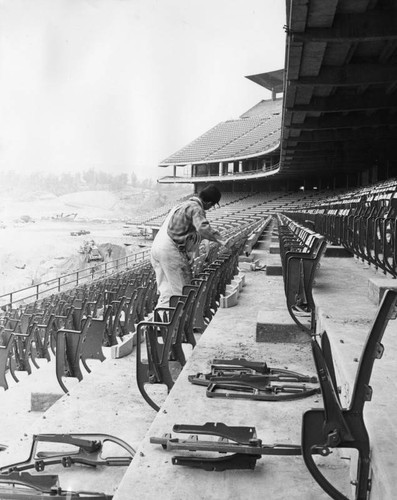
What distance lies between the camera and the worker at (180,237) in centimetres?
482

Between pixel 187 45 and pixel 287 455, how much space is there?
98.7 metres

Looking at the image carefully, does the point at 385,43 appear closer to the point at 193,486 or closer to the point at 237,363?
the point at 237,363

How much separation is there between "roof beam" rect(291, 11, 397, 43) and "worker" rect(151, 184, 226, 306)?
4.81 metres

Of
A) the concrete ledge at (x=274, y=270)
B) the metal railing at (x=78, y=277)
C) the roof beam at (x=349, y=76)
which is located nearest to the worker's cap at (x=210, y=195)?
the concrete ledge at (x=274, y=270)

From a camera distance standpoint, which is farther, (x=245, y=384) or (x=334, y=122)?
(x=334, y=122)

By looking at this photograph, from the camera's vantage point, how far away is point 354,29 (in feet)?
28.2

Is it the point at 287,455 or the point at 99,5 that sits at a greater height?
the point at 99,5

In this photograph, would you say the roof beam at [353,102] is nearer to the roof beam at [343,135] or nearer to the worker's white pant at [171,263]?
the roof beam at [343,135]

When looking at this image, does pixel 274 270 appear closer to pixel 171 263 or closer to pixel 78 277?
pixel 171 263

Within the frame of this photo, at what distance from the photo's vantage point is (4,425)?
3.56m

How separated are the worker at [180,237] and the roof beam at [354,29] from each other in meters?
4.81

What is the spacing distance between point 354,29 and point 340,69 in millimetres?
2967

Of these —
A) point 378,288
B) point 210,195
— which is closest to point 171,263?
point 210,195

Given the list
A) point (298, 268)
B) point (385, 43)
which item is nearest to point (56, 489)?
point (298, 268)
